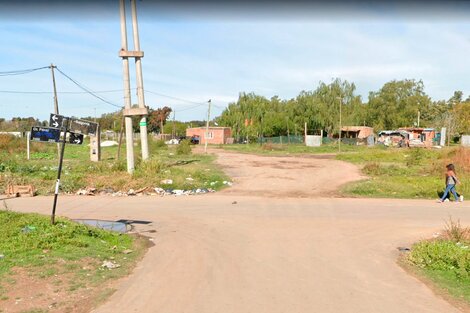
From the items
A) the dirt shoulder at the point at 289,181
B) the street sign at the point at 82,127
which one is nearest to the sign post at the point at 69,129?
the street sign at the point at 82,127

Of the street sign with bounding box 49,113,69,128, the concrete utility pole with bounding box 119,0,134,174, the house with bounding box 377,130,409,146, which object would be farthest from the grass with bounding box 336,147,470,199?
the house with bounding box 377,130,409,146

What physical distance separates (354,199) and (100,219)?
8.74 metres

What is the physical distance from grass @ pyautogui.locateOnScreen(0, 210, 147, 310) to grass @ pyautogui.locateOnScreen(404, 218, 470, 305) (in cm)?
474

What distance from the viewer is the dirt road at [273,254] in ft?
17.7

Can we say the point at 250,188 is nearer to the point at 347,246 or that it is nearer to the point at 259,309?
the point at 347,246

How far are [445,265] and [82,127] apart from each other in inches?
314

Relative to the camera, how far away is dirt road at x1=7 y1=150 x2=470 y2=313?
212 inches

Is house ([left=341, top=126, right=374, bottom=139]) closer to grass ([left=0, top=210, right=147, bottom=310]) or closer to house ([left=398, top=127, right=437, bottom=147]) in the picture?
house ([left=398, top=127, right=437, bottom=147])

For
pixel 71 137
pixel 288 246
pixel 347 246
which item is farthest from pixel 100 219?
pixel 347 246

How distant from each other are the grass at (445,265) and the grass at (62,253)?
474cm

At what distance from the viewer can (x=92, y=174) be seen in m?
19.1

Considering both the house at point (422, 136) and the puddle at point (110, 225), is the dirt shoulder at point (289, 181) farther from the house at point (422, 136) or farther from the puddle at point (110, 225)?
the house at point (422, 136)

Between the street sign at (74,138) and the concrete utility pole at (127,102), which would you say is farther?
the concrete utility pole at (127,102)

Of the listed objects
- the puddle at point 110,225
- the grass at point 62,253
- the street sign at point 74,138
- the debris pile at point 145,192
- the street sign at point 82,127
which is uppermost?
the street sign at point 82,127
